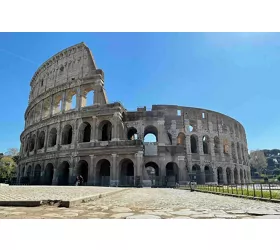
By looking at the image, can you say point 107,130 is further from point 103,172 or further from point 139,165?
point 139,165

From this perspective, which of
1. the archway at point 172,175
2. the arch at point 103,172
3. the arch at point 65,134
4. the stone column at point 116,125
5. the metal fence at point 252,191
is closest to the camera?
the metal fence at point 252,191

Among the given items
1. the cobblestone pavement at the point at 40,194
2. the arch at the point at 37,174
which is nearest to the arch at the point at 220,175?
the cobblestone pavement at the point at 40,194

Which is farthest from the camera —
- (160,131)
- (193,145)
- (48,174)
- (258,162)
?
(258,162)

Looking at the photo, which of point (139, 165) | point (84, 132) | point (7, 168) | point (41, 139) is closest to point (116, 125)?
point (139, 165)

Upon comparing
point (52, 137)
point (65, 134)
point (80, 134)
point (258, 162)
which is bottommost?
point (258, 162)

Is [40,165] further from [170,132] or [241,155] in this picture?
[241,155]

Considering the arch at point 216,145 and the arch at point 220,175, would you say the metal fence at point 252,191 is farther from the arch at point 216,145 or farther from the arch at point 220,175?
the arch at point 216,145

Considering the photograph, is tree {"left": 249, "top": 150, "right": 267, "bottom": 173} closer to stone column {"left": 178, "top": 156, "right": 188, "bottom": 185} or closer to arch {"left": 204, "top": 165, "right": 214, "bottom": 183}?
arch {"left": 204, "top": 165, "right": 214, "bottom": 183}
